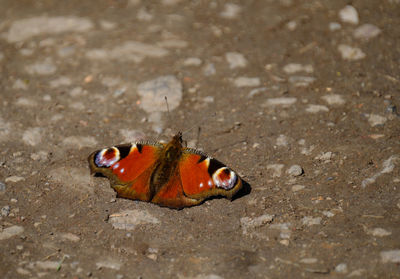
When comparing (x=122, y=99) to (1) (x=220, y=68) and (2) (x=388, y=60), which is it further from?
(2) (x=388, y=60)

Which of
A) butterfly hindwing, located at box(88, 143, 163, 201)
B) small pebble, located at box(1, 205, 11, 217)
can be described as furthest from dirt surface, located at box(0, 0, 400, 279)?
butterfly hindwing, located at box(88, 143, 163, 201)

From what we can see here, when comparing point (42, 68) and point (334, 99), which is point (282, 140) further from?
point (42, 68)

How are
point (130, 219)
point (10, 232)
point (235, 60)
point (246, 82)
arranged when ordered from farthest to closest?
1. point (235, 60)
2. point (246, 82)
3. point (130, 219)
4. point (10, 232)

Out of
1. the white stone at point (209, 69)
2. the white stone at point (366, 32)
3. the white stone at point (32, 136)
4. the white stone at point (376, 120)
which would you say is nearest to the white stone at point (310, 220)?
the white stone at point (376, 120)

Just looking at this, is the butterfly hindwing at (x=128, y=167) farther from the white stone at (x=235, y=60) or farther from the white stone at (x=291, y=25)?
the white stone at (x=291, y=25)

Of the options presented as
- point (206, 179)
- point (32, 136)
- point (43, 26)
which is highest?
point (206, 179)

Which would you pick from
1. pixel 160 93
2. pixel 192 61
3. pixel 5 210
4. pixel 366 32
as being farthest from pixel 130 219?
pixel 366 32
